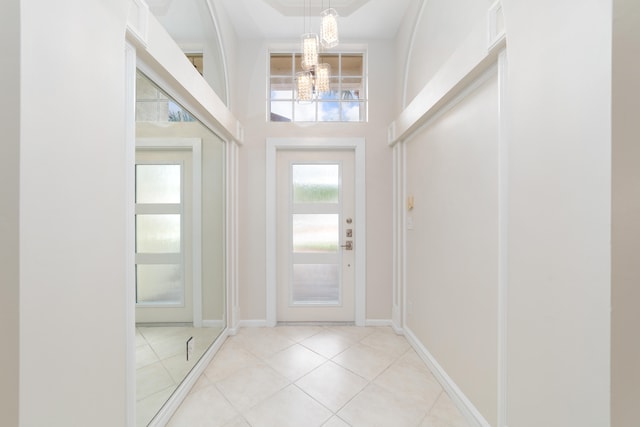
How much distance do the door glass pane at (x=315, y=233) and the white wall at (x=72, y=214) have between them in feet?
6.49

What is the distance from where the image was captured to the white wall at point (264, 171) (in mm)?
2895

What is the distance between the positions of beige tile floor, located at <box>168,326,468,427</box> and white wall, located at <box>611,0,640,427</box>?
1.15 metres

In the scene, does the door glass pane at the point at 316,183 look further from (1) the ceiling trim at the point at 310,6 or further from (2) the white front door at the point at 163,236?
(1) the ceiling trim at the point at 310,6

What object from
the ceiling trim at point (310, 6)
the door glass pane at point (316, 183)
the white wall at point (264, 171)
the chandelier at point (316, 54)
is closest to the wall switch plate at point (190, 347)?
the white wall at point (264, 171)

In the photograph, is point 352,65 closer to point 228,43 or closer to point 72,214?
point 228,43

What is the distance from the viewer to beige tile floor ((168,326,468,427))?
159cm

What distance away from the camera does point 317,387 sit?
6.15 ft

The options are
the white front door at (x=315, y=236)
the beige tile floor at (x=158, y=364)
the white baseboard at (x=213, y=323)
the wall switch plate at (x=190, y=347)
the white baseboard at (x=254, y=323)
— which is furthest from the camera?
the white front door at (x=315, y=236)

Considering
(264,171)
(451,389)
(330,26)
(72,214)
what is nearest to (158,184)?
(72,214)

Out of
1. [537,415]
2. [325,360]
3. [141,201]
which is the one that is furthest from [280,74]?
[537,415]

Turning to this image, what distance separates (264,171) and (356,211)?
116cm

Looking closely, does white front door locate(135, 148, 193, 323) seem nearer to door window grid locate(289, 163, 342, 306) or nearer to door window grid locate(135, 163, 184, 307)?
door window grid locate(135, 163, 184, 307)

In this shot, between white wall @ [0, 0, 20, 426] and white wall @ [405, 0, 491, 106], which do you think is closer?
white wall @ [0, 0, 20, 426]

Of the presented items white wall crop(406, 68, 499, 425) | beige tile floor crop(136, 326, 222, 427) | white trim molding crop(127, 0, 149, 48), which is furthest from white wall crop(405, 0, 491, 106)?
beige tile floor crop(136, 326, 222, 427)
